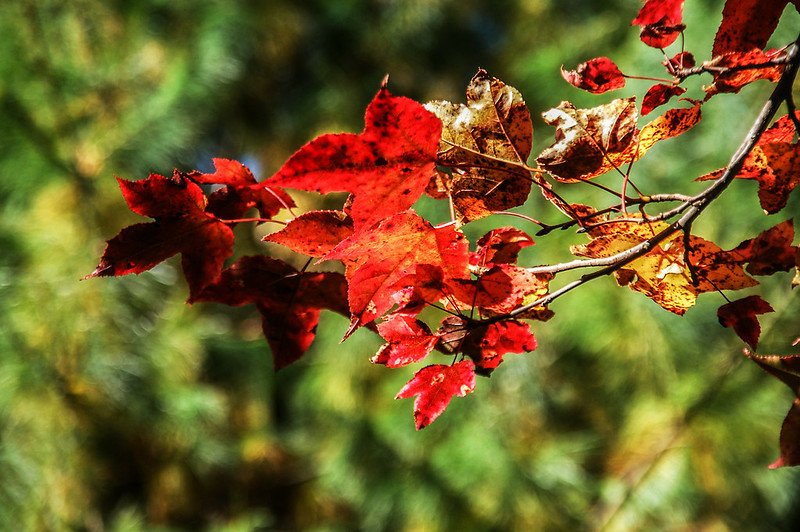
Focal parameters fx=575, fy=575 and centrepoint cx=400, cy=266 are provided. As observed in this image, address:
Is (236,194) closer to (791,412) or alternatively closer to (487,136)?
(487,136)

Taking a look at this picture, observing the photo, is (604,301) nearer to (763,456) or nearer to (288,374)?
(763,456)

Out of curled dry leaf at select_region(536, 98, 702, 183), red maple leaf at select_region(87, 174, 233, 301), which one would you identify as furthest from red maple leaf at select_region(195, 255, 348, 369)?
curled dry leaf at select_region(536, 98, 702, 183)

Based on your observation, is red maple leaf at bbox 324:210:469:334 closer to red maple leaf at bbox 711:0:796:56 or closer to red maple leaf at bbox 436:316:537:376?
red maple leaf at bbox 436:316:537:376

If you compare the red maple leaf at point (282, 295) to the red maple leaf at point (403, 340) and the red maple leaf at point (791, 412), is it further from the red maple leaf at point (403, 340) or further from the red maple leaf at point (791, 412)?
the red maple leaf at point (791, 412)

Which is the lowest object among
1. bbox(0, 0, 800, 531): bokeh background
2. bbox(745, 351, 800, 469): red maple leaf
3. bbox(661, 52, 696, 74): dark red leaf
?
bbox(0, 0, 800, 531): bokeh background

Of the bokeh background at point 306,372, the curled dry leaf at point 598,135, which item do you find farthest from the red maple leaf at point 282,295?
the bokeh background at point 306,372

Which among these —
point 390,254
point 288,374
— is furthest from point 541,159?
point 288,374
